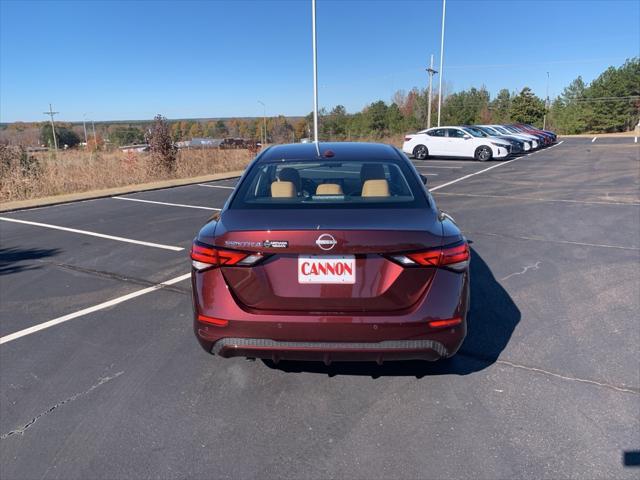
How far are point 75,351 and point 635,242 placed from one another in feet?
23.4

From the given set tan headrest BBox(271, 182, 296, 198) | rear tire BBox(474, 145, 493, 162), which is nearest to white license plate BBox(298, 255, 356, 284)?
tan headrest BBox(271, 182, 296, 198)

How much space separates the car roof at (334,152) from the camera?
3656mm

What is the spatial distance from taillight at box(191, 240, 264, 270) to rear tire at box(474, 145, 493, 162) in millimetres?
20485

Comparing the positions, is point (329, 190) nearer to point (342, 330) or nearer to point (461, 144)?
point (342, 330)

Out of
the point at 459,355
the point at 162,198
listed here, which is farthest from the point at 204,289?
the point at 162,198

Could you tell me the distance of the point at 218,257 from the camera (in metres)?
2.61

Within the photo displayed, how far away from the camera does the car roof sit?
3656mm

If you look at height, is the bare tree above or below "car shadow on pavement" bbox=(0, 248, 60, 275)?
above

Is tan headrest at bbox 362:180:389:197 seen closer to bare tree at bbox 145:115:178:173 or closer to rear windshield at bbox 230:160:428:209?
rear windshield at bbox 230:160:428:209

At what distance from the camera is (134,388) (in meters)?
3.06

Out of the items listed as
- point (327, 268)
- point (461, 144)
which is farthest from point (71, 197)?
point (461, 144)

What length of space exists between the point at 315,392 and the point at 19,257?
209 inches

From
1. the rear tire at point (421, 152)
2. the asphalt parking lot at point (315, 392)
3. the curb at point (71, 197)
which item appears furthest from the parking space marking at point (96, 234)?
→ the rear tire at point (421, 152)

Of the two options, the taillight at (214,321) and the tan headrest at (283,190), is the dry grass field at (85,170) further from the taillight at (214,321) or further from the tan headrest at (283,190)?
the taillight at (214,321)
